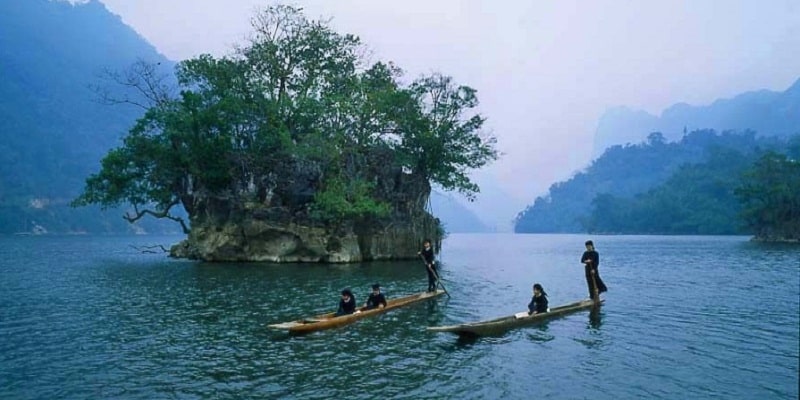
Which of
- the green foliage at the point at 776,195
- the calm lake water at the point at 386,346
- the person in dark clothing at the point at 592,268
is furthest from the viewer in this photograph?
the green foliage at the point at 776,195

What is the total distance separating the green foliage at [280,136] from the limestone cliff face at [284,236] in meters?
1.24

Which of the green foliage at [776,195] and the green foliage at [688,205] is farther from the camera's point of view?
the green foliage at [688,205]

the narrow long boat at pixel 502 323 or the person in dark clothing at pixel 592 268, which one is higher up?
the person in dark clothing at pixel 592 268

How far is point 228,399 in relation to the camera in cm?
1170

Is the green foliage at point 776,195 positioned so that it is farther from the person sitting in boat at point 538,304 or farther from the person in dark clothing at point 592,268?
the person sitting in boat at point 538,304

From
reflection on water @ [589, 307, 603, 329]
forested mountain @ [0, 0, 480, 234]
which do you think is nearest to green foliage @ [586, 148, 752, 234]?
reflection on water @ [589, 307, 603, 329]

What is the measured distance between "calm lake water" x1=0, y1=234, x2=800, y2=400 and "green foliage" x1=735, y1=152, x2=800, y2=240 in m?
67.9

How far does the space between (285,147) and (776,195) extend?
78.5 m

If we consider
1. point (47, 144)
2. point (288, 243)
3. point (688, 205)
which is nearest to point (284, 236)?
point (288, 243)

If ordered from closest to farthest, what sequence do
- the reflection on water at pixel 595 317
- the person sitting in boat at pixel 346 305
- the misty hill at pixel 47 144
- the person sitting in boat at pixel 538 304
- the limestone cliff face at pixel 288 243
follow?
the person sitting in boat at pixel 346 305
the reflection on water at pixel 595 317
the person sitting in boat at pixel 538 304
the limestone cliff face at pixel 288 243
the misty hill at pixel 47 144

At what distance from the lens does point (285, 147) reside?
49594 millimetres

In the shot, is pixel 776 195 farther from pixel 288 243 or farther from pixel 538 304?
pixel 538 304

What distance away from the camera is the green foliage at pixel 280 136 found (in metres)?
49.9

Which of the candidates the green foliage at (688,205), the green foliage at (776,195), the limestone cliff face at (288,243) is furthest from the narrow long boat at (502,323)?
the green foliage at (688,205)
